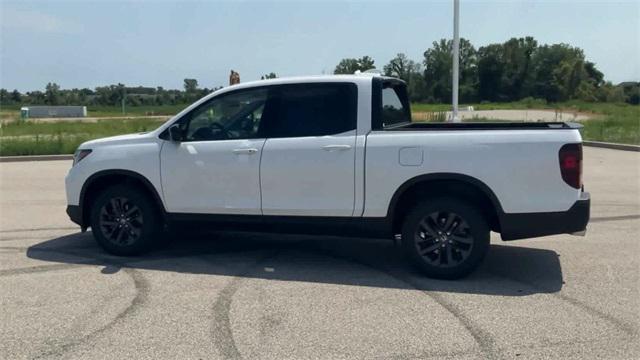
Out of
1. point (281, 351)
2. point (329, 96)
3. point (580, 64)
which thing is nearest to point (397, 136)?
point (329, 96)

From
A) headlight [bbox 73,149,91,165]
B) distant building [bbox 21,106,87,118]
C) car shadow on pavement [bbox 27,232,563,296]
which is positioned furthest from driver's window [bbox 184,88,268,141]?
distant building [bbox 21,106,87,118]

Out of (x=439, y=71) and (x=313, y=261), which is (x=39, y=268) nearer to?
(x=313, y=261)

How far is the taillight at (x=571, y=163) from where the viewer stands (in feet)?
17.4

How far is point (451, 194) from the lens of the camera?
5.77 meters

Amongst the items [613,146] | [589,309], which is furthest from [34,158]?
[613,146]

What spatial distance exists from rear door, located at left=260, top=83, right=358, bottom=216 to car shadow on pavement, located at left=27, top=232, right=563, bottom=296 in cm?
64

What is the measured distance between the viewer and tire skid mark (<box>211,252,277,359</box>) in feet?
13.7

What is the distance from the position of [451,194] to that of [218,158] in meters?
2.35

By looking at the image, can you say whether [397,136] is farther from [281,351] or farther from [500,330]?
[281,351]

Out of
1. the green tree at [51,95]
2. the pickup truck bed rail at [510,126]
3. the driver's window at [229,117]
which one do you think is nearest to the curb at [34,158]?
the driver's window at [229,117]

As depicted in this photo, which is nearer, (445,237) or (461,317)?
(461,317)

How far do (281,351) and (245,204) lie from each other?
2300mm

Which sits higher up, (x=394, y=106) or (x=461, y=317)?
(x=394, y=106)

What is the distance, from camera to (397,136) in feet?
18.8
